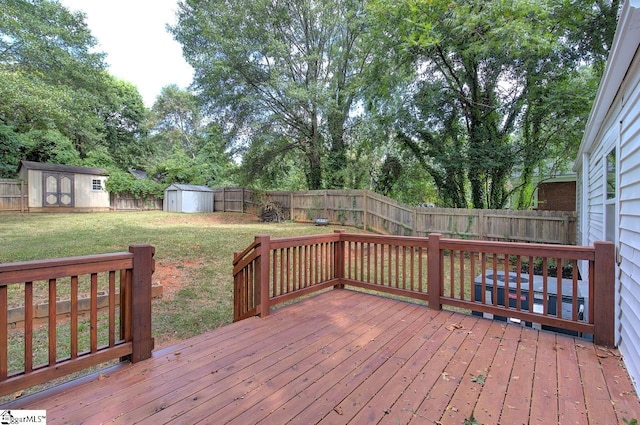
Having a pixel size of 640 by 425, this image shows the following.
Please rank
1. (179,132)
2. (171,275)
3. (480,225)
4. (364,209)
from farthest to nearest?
(179,132) → (364,209) → (480,225) → (171,275)

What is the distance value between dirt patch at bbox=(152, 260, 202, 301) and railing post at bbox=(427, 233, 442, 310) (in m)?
3.97

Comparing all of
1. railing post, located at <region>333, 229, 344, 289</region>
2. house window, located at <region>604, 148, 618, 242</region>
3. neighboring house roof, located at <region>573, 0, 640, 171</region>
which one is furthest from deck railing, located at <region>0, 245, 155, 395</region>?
house window, located at <region>604, 148, 618, 242</region>

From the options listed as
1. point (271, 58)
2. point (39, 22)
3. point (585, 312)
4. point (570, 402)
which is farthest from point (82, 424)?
point (39, 22)

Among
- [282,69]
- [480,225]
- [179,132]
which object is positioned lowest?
[480,225]

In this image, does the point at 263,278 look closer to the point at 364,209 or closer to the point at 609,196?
the point at 609,196

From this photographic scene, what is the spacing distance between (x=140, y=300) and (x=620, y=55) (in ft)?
12.8

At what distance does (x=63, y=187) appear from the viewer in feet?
54.1

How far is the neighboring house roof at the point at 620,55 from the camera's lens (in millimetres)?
1751

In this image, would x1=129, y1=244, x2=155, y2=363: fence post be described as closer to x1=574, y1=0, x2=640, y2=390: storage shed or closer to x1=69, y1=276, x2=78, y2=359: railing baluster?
x1=69, y1=276, x2=78, y2=359: railing baluster

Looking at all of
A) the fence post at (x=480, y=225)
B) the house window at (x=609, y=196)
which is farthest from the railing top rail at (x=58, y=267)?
the fence post at (x=480, y=225)

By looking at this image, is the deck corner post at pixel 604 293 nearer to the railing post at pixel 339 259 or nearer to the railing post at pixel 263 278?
the railing post at pixel 339 259

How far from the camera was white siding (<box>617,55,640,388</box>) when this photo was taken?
213 cm

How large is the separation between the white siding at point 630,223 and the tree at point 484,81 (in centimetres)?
495

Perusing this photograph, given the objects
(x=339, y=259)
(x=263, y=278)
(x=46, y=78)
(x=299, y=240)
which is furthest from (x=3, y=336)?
(x=46, y=78)
